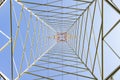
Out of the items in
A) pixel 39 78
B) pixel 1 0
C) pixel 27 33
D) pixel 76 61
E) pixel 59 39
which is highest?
pixel 1 0

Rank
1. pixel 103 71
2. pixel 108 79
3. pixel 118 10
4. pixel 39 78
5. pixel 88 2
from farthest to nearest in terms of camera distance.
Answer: pixel 88 2 < pixel 39 78 < pixel 103 71 < pixel 108 79 < pixel 118 10

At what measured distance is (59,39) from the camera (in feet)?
111

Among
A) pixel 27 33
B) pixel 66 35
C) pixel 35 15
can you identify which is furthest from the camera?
pixel 66 35

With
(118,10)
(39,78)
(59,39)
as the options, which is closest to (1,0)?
(39,78)

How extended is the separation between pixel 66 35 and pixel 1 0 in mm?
23503

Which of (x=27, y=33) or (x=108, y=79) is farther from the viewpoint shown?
(x=27, y=33)

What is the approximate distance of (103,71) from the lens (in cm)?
792

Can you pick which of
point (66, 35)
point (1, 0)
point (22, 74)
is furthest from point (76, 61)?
point (66, 35)

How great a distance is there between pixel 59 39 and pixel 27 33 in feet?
64.0

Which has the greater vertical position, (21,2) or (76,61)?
(21,2)

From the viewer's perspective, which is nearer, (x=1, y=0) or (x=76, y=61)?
(x=1, y=0)

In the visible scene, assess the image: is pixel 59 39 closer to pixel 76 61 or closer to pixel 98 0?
pixel 76 61

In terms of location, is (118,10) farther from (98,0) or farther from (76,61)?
(76,61)

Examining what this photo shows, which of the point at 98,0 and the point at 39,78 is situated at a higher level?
the point at 98,0
